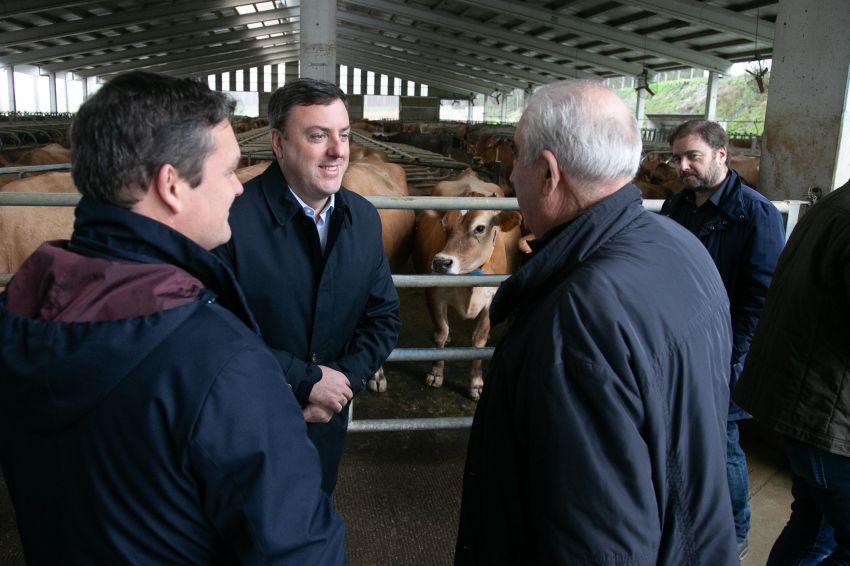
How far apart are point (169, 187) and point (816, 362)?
5.65 feet

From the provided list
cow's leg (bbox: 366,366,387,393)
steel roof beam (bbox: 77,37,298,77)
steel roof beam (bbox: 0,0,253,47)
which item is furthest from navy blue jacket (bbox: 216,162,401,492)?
steel roof beam (bbox: 77,37,298,77)

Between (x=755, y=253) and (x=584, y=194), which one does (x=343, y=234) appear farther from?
(x=755, y=253)

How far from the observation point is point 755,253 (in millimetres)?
2711

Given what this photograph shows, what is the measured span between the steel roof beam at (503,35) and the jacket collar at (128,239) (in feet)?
87.0

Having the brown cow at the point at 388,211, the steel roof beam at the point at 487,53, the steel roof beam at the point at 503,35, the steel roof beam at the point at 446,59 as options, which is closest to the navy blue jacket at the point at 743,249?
the brown cow at the point at 388,211

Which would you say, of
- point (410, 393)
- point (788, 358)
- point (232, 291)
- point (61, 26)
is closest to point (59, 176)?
point (410, 393)

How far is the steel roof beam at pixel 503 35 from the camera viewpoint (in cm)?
2569

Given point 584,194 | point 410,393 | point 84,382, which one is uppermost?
point 584,194

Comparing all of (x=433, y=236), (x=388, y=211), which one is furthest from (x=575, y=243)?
(x=388, y=211)

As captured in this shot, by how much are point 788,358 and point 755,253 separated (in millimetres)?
965

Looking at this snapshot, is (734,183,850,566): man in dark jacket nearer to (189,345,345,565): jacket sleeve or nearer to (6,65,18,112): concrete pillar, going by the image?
(189,345,345,565): jacket sleeve

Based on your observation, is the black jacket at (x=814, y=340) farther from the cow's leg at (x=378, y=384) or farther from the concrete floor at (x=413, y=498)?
the cow's leg at (x=378, y=384)

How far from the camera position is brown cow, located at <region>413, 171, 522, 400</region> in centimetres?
425

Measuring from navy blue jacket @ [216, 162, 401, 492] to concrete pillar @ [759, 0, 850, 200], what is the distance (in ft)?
9.32
